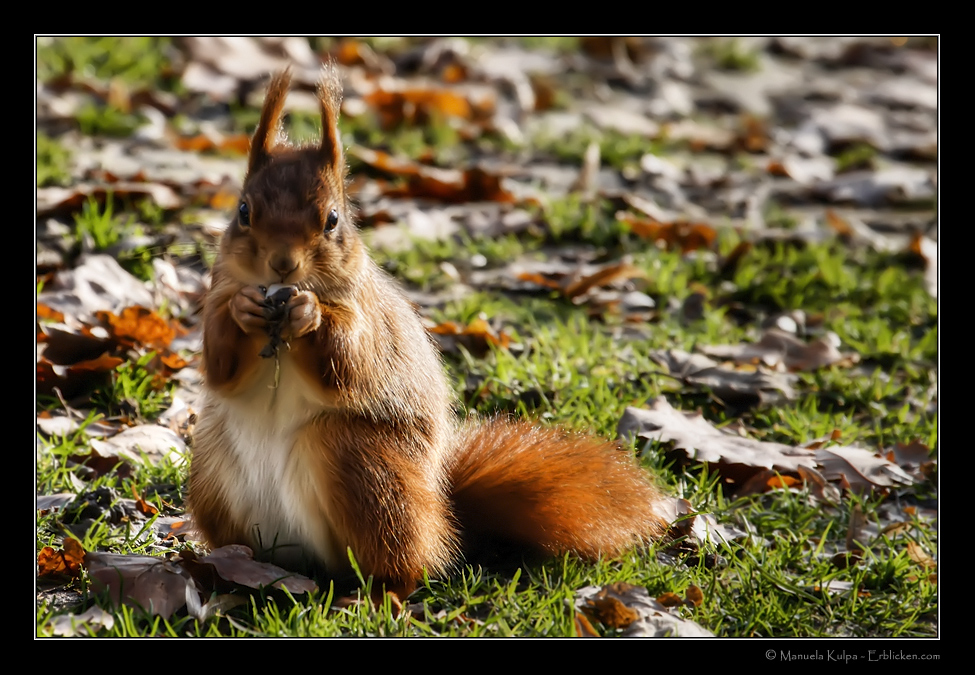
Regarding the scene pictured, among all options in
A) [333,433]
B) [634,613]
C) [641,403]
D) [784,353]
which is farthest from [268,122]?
[784,353]

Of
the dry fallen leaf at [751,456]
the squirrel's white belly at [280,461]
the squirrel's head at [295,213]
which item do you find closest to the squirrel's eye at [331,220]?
the squirrel's head at [295,213]

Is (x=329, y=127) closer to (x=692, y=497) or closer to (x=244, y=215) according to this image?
(x=244, y=215)

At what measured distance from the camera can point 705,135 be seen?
470 cm

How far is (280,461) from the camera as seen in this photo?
5.88 ft

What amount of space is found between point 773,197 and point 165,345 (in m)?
2.50

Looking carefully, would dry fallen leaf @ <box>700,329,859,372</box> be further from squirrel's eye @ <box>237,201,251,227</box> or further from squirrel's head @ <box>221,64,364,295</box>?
squirrel's eye @ <box>237,201,251,227</box>

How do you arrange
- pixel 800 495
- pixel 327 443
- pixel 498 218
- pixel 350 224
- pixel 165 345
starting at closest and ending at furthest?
pixel 327 443 < pixel 350 224 < pixel 800 495 < pixel 165 345 < pixel 498 218

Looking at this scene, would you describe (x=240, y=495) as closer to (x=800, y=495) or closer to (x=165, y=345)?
(x=165, y=345)

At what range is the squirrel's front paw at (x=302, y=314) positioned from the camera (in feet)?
5.52

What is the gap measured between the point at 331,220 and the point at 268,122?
0.70 feet

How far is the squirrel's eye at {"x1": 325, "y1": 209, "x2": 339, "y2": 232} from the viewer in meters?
1.77

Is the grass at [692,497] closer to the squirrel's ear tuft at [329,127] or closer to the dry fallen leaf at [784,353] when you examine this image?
the dry fallen leaf at [784,353]

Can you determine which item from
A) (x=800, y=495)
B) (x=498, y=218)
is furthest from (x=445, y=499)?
(x=498, y=218)

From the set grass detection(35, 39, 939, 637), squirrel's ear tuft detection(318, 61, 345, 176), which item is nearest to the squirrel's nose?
squirrel's ear tuft detection(318, 61, 345, 176)
